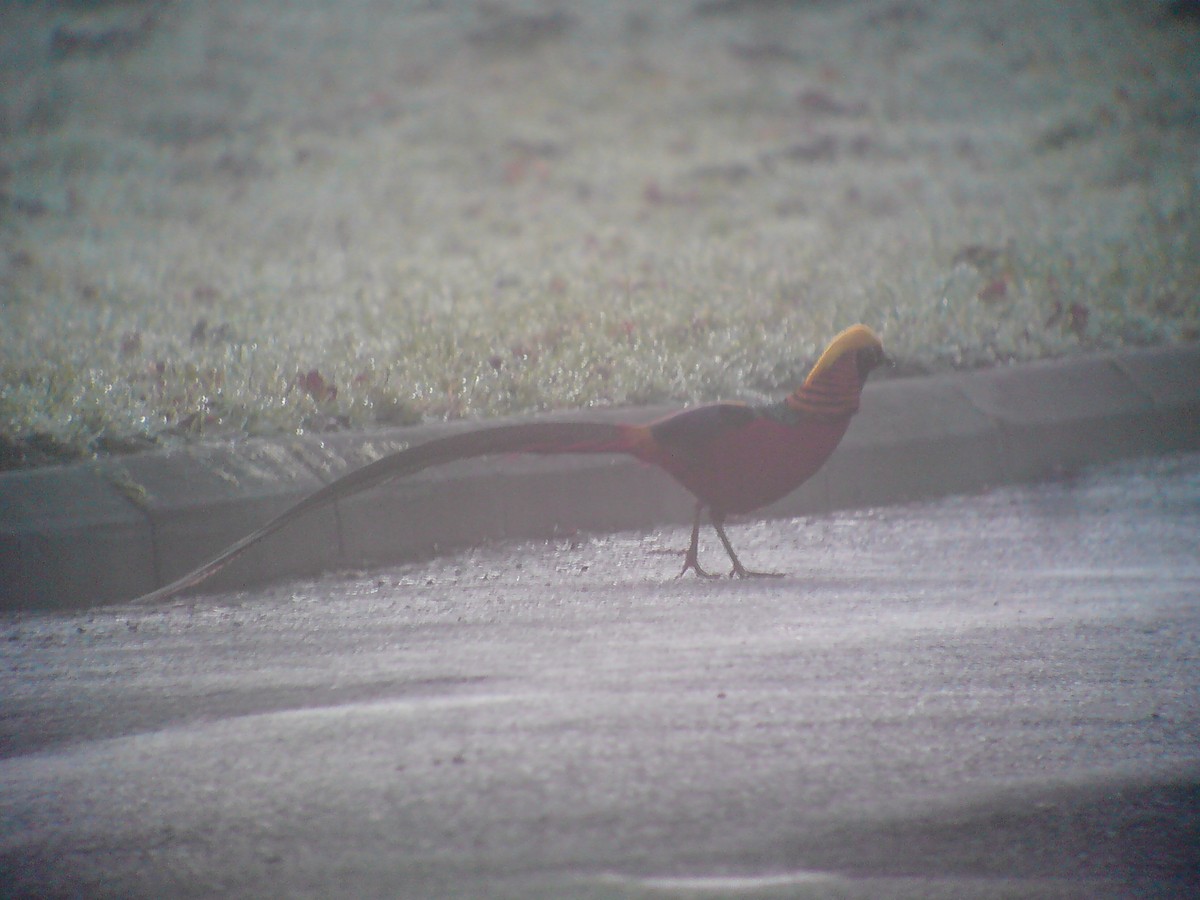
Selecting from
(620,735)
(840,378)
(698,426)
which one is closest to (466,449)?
(698,426)

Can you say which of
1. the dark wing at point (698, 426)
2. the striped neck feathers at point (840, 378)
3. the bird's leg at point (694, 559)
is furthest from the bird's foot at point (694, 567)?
the striped neck feathers at point (840, 378)

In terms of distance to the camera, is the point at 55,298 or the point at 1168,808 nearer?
the point at 1168,808

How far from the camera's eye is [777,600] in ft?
13.4

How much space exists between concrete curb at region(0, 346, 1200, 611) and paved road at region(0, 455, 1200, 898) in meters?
0.20

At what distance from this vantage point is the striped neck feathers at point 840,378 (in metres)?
4.02

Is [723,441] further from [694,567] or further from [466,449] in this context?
[466,449]

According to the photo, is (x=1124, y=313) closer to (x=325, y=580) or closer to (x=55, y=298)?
(x=325, y=580)

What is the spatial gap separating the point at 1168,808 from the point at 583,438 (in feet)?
5.76

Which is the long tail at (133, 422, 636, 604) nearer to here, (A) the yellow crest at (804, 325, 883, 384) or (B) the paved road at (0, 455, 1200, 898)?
(B) the paved road at (0, 455, 1200, 898)

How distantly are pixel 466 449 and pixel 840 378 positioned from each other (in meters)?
1.00

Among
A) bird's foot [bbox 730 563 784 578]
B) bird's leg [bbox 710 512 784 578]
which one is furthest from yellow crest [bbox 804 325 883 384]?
bird's foot [bbox 730 563 784 578]

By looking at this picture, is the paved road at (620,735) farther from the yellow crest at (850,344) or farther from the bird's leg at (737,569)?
the yellow crest at (850,344)

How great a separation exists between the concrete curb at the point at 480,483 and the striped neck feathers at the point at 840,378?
47.2 inches

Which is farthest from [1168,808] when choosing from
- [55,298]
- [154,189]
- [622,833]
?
[154,189]
